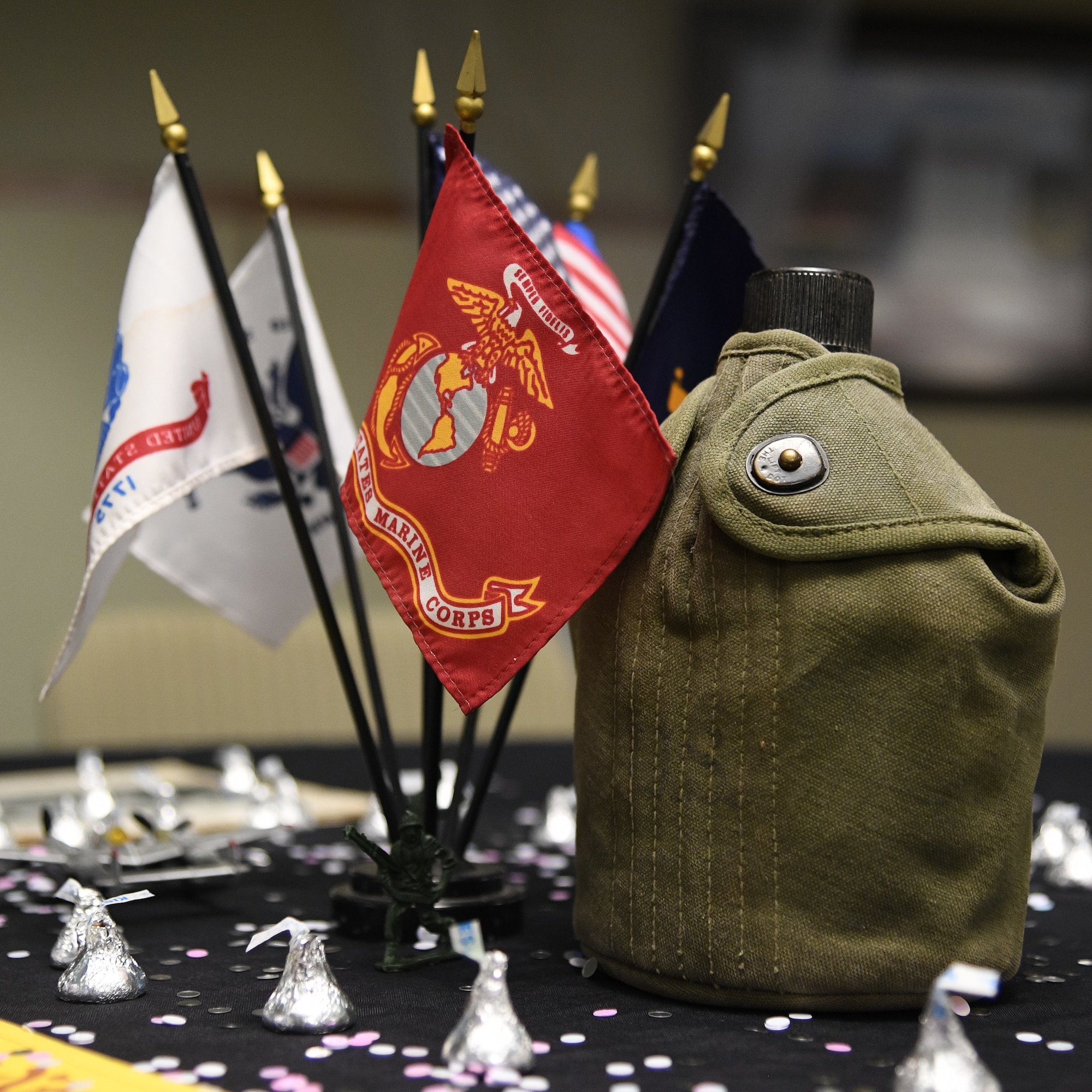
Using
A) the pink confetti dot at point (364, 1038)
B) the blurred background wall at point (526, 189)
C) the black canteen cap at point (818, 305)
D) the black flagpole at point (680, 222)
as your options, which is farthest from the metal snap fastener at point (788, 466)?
the blurred background wall at point (526, 189)

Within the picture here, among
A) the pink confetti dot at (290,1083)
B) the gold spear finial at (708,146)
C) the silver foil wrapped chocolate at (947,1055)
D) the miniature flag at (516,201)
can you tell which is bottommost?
the pink confetti dot at (290,1083)

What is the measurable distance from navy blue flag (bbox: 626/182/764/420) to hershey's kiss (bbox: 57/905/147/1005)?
1.87ft

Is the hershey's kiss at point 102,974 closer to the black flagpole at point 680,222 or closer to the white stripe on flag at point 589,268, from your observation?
the black flagpole at point 680,222

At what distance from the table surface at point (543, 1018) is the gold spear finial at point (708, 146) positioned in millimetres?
601

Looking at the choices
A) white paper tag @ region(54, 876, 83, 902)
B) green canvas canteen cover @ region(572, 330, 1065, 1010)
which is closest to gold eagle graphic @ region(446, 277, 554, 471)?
green canvas canteen cover @ region(572, 330, 1065, 1010)

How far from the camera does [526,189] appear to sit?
2.80 metres

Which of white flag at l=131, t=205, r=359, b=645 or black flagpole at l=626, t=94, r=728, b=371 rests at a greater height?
black flagpole at l=626, t=94, r=728, b=371

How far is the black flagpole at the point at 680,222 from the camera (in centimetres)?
107

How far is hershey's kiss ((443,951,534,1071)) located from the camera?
0.71 meters

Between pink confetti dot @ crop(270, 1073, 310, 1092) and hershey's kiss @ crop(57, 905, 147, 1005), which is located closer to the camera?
pink confetti dot @ crop(270, 1073, 310, 1092)

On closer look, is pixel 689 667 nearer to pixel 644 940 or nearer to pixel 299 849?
pixel 644 940

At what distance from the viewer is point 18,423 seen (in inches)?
128

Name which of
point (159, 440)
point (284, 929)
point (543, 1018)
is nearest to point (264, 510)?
point (159, 440)

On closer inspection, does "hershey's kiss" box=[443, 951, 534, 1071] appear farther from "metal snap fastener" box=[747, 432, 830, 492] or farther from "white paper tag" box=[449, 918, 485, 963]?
"metal snap fastener" box=[747, 432, 830, 492]
